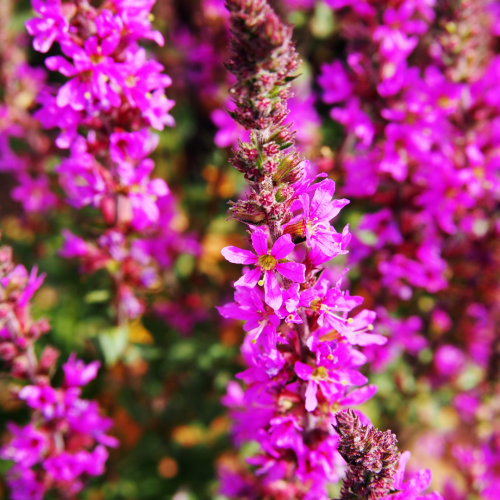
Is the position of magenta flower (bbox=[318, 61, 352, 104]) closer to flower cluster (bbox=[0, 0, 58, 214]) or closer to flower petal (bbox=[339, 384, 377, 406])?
flower petal (bbox=[339, 384, 377, 406])

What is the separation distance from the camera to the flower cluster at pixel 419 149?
172 inches

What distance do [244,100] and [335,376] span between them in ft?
5.47

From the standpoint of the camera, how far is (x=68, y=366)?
369 centimetres

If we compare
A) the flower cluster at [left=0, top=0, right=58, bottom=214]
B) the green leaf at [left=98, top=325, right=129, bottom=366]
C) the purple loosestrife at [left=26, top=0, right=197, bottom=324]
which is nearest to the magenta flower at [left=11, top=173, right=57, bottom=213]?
the flower cluster at [left=0, top=0, right=58, bottom=214]

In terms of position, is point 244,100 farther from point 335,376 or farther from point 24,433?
point 24,433

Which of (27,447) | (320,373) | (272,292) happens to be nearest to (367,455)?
(320,373)

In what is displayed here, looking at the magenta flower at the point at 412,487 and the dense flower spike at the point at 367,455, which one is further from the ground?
the dense flower spike at the point at 367,455

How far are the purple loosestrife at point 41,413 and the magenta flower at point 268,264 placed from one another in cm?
171

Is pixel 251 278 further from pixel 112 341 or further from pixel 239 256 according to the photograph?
pixel 112 341

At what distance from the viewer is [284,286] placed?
2.62 meters

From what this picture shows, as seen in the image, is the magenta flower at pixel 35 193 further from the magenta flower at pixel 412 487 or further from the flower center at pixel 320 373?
the magenta flower at pixel 412 487

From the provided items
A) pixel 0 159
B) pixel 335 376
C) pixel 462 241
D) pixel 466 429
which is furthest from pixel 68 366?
pixel 466 429

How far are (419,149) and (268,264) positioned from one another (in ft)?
8.22

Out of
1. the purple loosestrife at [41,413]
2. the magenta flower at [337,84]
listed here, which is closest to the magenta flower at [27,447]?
the purple loosestrife at [41,413]
